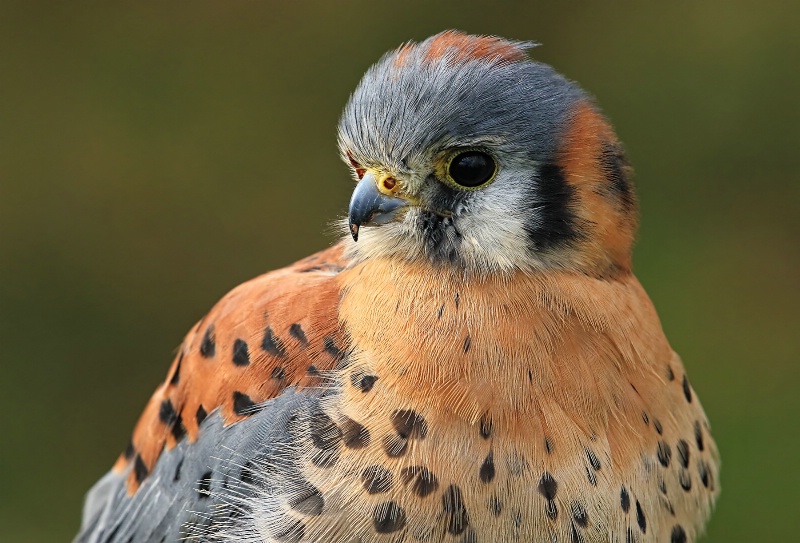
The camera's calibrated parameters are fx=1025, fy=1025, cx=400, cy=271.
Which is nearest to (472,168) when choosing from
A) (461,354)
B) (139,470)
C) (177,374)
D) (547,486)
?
(461,354)

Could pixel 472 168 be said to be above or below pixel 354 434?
above

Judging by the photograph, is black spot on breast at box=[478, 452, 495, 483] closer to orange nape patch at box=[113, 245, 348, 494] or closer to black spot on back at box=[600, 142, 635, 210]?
orange nape patch at box=[113, 245, 348, 494]

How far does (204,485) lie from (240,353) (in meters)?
0.39

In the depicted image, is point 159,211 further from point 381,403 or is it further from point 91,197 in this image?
point 381,403

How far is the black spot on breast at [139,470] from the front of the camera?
10.2ft

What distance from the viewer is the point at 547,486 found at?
2473 mm

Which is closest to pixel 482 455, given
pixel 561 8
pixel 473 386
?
pixel 473 386

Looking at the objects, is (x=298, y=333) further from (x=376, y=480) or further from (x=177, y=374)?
(x=177, y=374)

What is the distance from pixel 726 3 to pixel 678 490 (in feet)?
12.2

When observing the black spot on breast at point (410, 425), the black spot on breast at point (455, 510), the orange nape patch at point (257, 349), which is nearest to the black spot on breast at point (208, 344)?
the orange nape patch at point (257, 349)

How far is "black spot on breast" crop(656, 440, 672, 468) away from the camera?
2.67m

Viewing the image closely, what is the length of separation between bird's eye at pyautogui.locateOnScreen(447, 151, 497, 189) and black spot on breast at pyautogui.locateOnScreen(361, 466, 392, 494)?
0.73 metres

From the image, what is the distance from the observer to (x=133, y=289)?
19.6 feet

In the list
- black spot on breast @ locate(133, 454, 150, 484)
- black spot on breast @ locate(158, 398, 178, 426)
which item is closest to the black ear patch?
black spot on breast @ locate(158, 398, 178, 426)
